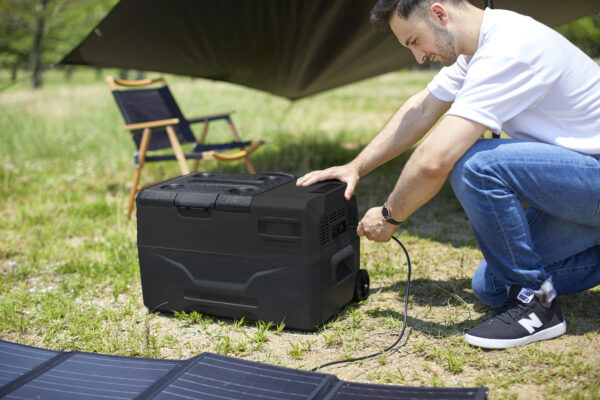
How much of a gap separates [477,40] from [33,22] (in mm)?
22795

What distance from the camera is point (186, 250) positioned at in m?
2.08

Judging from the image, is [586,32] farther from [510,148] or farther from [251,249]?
[251,249]

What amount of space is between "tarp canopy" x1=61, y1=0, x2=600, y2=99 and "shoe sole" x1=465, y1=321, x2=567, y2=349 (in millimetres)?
2105

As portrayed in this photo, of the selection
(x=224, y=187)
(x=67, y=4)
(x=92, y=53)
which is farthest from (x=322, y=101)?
(x=67, y=4)

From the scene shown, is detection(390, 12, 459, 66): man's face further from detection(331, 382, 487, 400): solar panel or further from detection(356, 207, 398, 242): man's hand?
detection(331, 382, 487, 400): solar panel

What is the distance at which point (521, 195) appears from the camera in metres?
1.82

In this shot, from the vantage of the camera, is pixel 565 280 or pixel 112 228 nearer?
pixel 565 280

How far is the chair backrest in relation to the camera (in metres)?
4.06

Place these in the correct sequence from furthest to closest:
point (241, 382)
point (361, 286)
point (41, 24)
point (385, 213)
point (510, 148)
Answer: point (41, 24), point (361, 286), point (385, 213), point (510, 148), point (241, 382)

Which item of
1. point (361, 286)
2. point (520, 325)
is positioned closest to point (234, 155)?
point (361, 286)

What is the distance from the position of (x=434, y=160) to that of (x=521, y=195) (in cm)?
34

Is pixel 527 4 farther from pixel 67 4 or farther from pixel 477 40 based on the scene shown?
pixel 67 4

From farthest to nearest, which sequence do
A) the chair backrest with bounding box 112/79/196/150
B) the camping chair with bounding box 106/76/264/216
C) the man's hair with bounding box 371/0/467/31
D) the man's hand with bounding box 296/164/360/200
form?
the chair backrest with bounding box 112/79/196/150
the camping chair with bounding box 106/76/264/216
the man's hand with bounding box 296/164/360/200
the man's hair with bounding box 371/0/467/31

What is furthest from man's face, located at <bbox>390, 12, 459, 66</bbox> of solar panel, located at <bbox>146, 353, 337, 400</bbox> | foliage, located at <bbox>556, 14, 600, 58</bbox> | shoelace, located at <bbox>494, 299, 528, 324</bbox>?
foliage, located at <bbox>556, 14, 600, 58</bbox>
